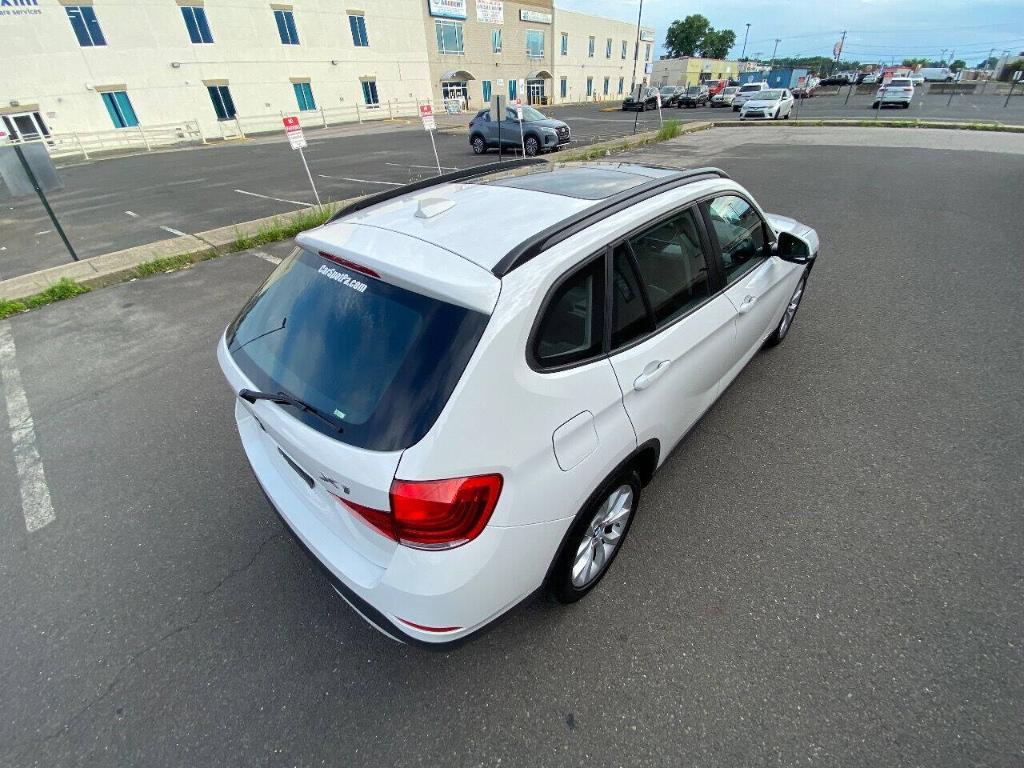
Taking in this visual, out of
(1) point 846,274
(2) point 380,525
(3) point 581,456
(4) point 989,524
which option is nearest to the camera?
(2) point 380,525

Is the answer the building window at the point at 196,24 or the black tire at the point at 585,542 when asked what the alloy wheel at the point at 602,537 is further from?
the building window at the point at 196,24

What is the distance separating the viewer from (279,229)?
25.2 feet

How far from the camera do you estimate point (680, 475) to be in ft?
9.64

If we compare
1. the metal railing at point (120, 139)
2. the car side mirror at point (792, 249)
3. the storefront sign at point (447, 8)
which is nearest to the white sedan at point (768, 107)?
the storefront sign at point (447, 8)

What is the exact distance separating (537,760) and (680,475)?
1.75 meters

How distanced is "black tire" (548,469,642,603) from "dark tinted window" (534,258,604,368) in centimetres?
61

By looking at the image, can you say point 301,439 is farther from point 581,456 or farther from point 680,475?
point 680,475

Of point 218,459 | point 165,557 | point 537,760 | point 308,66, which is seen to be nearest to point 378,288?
point 537,760

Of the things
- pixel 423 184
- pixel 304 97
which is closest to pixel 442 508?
pixel 423 184

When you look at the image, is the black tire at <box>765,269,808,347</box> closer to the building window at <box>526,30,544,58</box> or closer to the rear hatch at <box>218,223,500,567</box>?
the rear hatch at <box>218,223,500,567</box>

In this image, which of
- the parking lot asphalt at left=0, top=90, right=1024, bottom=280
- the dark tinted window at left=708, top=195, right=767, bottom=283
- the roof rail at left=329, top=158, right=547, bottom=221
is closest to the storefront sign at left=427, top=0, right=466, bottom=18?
the parking lot asphalt at left=0, top=90, right=1024, bottom=280

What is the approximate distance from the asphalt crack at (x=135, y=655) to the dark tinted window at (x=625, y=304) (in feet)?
7.13

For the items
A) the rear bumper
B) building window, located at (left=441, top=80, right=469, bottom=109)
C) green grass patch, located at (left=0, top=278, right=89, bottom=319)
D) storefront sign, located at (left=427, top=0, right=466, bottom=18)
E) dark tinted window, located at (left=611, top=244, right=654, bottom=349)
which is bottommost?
green grass patch, located at (left=0, top=278, right=89, bottom=319)

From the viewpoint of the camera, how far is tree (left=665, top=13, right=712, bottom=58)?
299 ft
